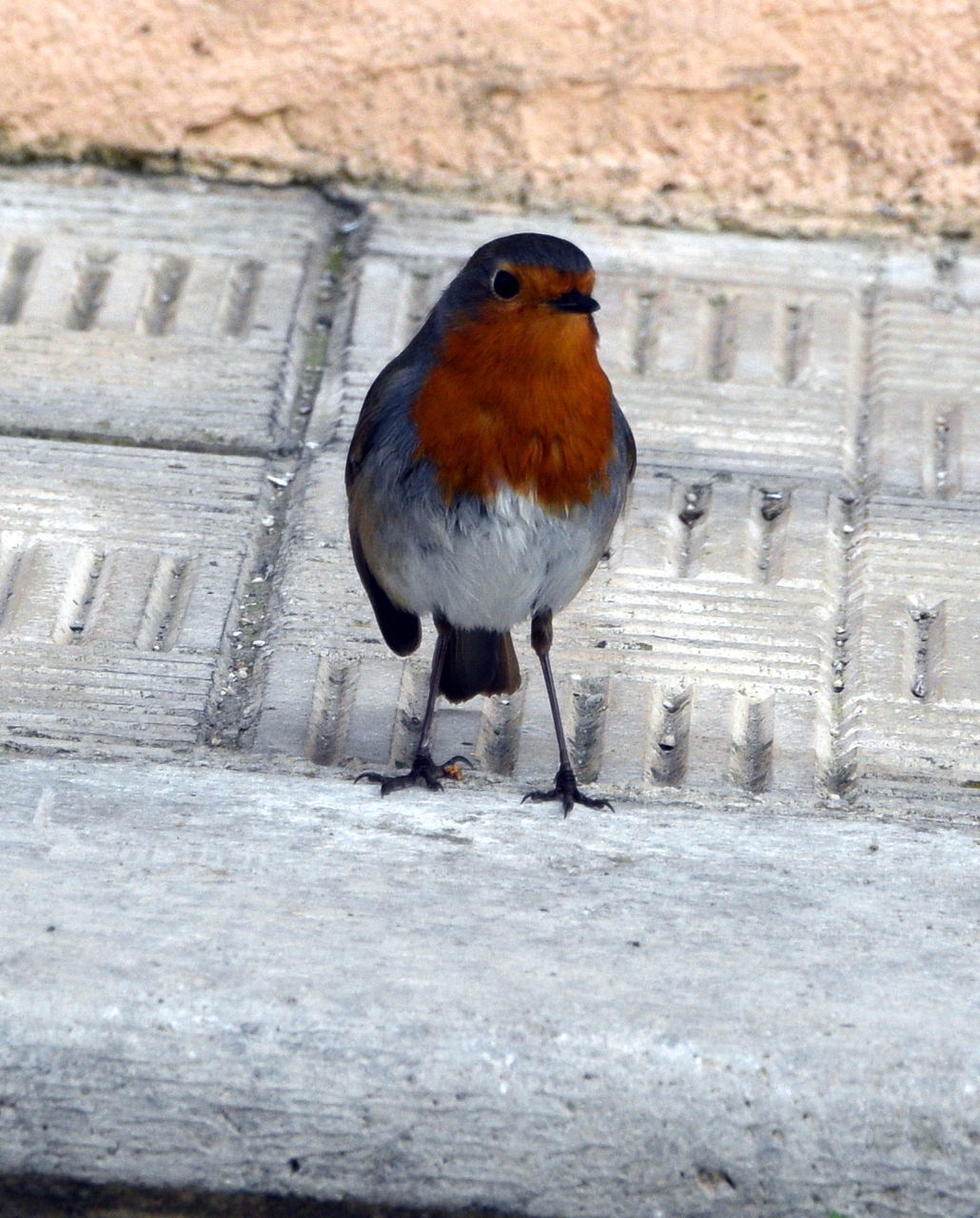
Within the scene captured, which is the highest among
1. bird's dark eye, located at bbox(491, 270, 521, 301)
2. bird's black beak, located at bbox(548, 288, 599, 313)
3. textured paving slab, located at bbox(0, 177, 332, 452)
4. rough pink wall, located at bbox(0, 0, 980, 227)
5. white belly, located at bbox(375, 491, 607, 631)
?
rough pink wall, located at bbox(0, 0, 980, 227)

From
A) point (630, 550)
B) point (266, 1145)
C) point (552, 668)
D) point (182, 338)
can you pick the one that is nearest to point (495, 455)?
point (552, 668)

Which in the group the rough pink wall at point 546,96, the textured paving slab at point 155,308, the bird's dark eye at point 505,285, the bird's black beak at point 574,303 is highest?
the rough pink wall at point 546,96

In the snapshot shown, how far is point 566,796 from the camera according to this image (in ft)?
10.2

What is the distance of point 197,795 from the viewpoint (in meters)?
3.00

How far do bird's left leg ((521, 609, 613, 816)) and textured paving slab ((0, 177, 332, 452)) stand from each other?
1090 millimetres

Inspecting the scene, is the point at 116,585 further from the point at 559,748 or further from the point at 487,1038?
the point at 487,1038

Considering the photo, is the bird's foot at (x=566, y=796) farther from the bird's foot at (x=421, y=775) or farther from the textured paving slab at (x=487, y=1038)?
the textured paving slab at (x=487, y=1038)

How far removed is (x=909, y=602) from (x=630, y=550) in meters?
0.61

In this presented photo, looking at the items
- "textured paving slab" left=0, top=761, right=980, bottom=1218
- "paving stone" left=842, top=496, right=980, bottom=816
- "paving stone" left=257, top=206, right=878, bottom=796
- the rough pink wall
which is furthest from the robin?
the rough pink wall

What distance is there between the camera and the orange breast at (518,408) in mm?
3023

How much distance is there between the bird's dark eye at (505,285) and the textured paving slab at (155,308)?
50.9 inches

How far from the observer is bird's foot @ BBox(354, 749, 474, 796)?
10.2 feet

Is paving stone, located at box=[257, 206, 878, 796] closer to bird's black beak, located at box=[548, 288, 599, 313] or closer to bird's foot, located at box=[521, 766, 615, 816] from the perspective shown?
bird's foot, located at box=[521, 766, 615, 816]

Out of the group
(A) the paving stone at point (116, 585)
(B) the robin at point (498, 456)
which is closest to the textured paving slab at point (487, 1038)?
(B) the robin at point (498, 456)
